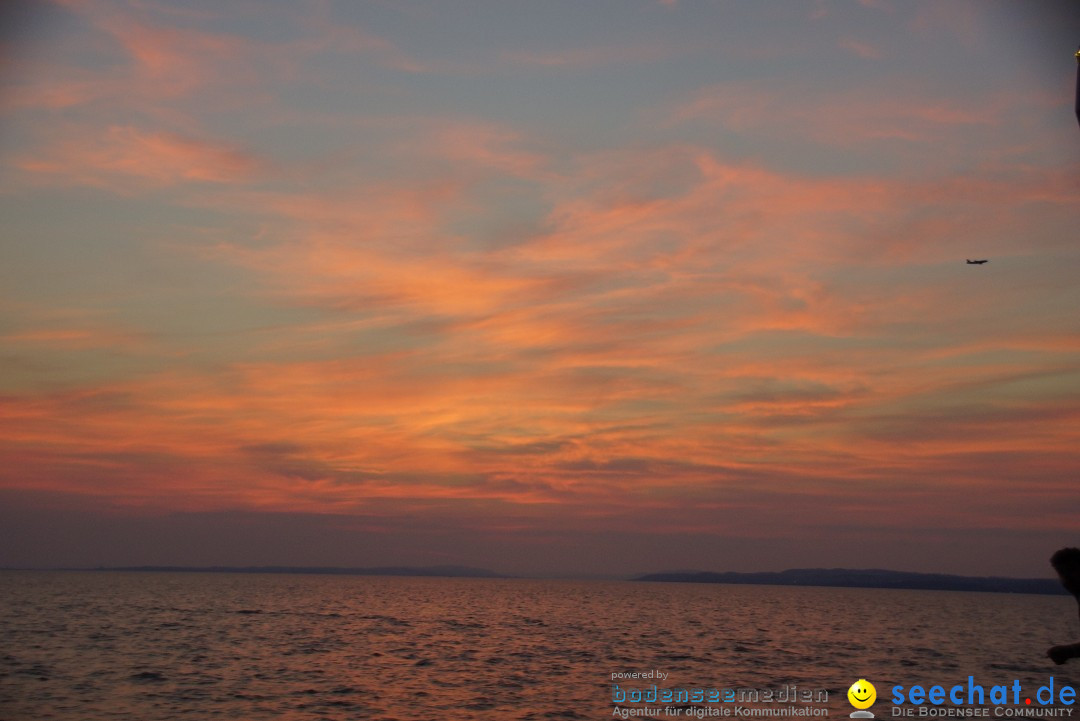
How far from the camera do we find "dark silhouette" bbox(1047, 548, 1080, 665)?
8141 mm

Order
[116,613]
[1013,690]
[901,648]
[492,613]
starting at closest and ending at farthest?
[1013,690] < [901,648] < [116,613] < [492,613]

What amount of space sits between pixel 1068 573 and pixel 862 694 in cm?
4378

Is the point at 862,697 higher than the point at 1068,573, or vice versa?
the point at 1068,573

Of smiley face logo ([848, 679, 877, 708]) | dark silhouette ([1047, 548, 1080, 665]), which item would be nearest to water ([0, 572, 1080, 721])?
smiley face logo ([848, 679, 877, 708])

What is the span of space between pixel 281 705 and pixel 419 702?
6.53 m

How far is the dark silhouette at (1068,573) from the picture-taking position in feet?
26.7

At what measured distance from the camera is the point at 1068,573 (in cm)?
829

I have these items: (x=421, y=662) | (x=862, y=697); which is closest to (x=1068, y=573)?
(x=862, y=697)

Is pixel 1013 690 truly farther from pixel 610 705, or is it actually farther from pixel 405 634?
pixel 405 634

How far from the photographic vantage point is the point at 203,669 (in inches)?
2101

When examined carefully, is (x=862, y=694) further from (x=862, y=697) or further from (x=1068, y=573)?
(x=1068, y=573)

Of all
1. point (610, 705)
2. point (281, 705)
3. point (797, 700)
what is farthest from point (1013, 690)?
point (281, 705)

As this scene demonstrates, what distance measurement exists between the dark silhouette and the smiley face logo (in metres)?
39.7

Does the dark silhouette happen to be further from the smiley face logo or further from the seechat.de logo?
the smiley face logo
